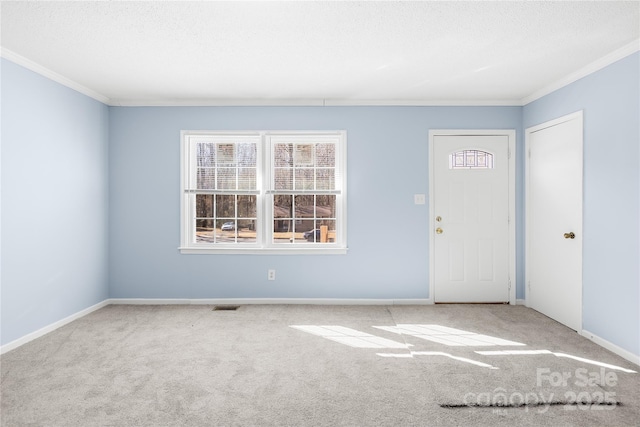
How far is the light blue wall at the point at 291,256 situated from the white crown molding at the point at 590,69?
1.29 ft

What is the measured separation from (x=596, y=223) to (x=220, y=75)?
3.78 meters

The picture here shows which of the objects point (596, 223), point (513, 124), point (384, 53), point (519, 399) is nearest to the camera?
point (519, 399)

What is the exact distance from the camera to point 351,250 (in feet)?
14.8

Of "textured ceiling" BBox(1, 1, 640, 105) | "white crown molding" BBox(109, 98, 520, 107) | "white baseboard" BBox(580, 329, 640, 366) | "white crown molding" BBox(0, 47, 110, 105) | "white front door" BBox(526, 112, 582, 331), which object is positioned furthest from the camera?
"white crown molding" BBox(109, 98, 520, 107)

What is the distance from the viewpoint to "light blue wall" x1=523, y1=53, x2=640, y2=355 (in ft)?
9.53

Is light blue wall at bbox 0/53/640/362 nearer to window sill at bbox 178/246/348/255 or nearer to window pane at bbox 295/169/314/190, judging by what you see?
window sill at bbox 178/246/348/255

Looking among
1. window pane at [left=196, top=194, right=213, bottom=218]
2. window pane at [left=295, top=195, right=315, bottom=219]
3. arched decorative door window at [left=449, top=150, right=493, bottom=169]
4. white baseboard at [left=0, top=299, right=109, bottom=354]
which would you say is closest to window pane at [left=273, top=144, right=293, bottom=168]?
window pane at [left=295, top=195, right=315, bottom=219]

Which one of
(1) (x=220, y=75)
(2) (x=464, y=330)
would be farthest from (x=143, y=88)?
(2) (x=464, y=330)

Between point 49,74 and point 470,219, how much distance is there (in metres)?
4.76

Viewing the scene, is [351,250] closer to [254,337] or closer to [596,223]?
[254,337]

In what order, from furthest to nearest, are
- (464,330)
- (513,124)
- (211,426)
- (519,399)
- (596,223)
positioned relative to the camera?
(513,124) → (464,330) → (596,223) → (519,399) → (211,426)

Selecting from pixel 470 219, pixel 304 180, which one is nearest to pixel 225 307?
pixel 304 180

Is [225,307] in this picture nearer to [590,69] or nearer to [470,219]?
[470,219]

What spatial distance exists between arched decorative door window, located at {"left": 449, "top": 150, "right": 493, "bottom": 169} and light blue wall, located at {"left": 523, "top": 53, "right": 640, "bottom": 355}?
1.06 meters
